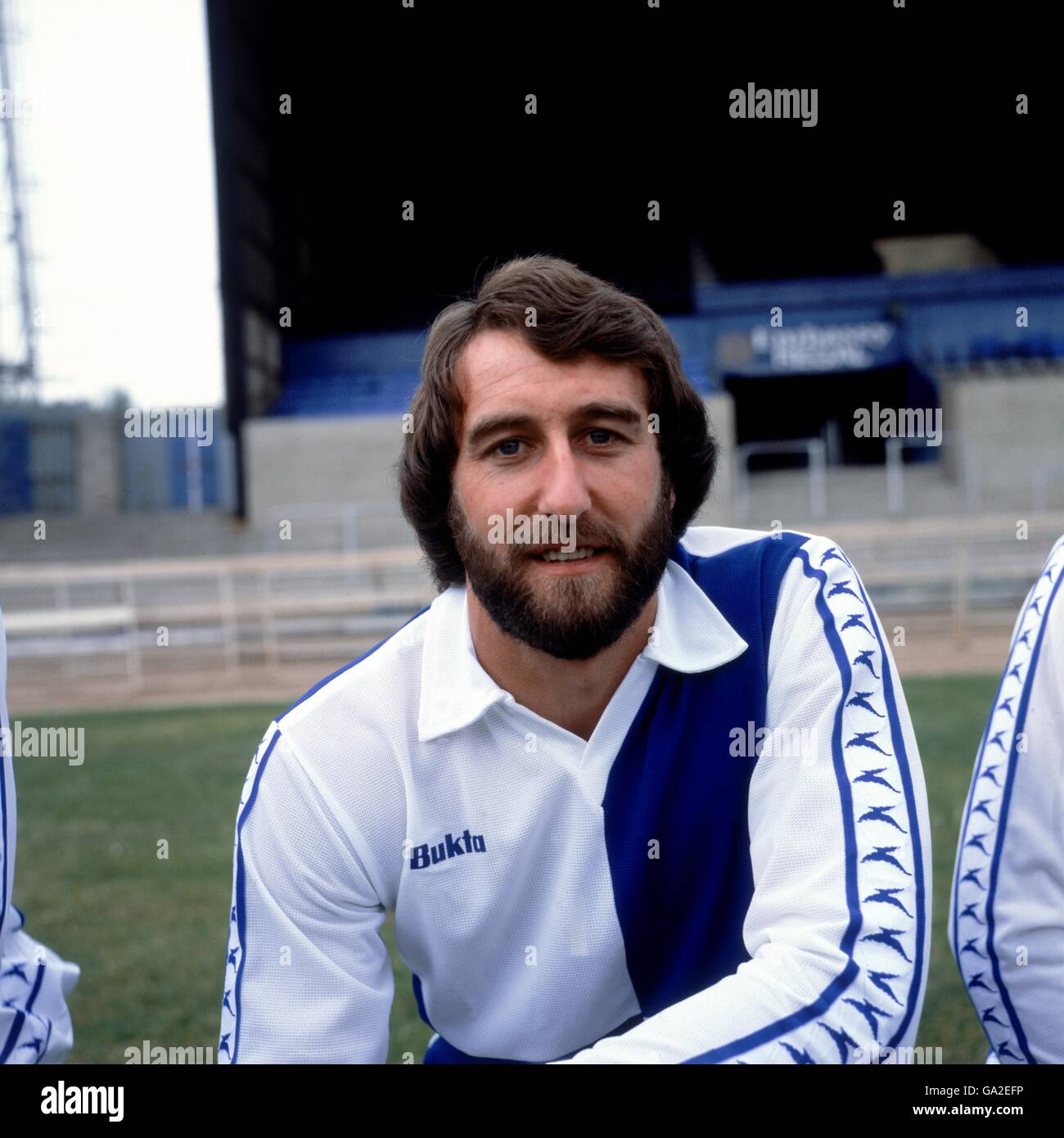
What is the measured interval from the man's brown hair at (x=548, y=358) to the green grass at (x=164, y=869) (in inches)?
57.9

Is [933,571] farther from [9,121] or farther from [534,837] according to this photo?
[9,121]

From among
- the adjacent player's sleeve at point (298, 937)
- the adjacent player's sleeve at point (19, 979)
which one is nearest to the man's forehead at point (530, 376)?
the adjacent player's sleeve at point (298, 937)

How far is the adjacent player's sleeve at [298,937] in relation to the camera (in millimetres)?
1474

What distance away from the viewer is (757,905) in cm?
140

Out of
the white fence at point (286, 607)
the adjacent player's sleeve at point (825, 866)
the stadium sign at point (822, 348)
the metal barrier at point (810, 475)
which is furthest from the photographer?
the stadium sign at point (822, 348)

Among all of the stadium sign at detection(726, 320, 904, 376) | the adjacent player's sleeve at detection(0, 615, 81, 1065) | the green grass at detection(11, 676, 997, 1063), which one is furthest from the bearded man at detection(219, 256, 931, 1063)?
the stadium sign at detection(726, 320, 904, 376)

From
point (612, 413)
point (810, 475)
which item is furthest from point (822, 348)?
point (612, 413)

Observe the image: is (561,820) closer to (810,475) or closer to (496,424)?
(496,424)

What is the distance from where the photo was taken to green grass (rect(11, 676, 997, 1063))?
10.2ft

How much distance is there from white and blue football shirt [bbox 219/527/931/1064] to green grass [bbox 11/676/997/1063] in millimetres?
1274

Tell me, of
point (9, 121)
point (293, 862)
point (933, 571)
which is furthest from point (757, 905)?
point (9, 121)

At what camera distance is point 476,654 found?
5.59ft

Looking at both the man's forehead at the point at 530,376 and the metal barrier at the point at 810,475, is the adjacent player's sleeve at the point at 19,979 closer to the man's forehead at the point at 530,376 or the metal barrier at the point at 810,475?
the man's forehead at the point at 530,376

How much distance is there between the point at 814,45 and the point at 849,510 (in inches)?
264
